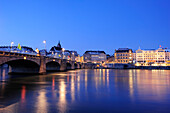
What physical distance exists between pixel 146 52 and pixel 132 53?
1687 centimetres

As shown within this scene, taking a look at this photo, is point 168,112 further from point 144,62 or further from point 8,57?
point 144,62

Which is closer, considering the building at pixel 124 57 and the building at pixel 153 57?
the building at pixel 153 57

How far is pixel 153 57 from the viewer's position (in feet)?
621

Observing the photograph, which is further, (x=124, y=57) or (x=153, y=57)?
(x=124, y=57)

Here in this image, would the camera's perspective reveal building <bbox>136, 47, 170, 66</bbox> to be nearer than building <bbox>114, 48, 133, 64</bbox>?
Yes

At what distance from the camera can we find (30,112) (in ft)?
35.7

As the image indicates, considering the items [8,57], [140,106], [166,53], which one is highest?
[166,53]

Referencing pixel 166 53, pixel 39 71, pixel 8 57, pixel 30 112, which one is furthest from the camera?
pixel 166 53

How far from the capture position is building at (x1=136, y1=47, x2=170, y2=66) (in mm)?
183250

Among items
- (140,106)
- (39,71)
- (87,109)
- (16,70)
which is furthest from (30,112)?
(16,70)

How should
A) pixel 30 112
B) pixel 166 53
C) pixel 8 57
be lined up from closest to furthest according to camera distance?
pixel 30 112 → pixel 8 57 → pixel 166 53

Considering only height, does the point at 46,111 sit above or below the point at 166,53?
below

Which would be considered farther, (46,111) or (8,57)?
(8,57)

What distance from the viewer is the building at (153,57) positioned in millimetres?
183250
